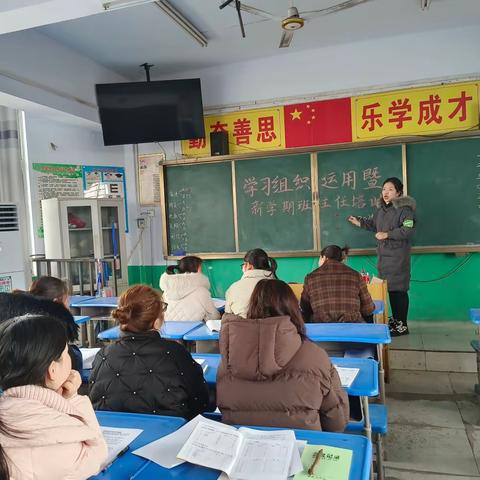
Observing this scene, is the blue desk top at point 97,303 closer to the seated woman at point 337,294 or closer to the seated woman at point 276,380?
the seated woman at point 337,294

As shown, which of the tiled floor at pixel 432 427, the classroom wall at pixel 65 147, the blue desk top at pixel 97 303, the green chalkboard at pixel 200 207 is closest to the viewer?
the tiled floor at pixel 432 427

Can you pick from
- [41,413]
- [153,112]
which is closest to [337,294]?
[41,413]

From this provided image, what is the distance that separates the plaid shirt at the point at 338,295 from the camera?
2.92 m

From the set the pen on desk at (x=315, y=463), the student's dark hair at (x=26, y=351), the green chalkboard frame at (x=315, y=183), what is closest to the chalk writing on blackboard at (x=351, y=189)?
the green chalkboard frame at (x=315, y=183)

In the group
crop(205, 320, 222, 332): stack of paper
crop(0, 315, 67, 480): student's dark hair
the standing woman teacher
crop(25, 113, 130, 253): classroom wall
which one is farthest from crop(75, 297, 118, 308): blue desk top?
crop(0, 315, 67, 480): student's dark hair

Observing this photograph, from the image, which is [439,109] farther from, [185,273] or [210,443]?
[210,443]

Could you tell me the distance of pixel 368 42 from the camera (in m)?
5.03

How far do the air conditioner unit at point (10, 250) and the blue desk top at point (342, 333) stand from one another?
2177 millimetres

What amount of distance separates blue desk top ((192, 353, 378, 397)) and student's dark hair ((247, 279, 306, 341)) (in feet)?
1.07

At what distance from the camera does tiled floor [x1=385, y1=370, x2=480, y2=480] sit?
237cm

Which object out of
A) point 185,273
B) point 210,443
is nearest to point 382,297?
point 185,273

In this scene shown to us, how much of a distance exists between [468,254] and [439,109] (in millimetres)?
1530

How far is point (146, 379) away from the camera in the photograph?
167 cm

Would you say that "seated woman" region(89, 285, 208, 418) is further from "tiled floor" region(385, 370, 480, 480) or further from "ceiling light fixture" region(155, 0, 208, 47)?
"ceiling light fixture" region(155, 0, 208, 47)
